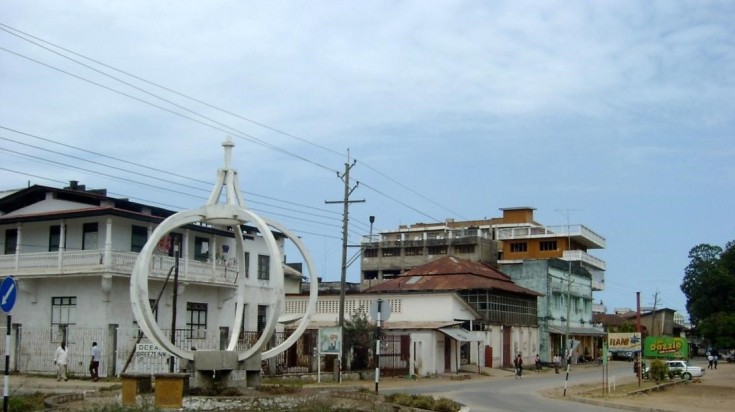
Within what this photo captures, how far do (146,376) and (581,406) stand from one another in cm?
1379

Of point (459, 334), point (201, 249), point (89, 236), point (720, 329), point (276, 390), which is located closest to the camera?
point (276, 390)

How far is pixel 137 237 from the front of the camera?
40.3 meters

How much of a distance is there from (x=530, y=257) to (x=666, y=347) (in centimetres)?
5230

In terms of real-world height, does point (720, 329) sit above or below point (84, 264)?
below

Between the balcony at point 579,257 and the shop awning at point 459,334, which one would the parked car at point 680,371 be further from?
the balcony at point 579,257

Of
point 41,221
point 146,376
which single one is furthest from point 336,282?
point 146,376

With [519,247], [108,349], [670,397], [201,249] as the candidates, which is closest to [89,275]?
[108,349]

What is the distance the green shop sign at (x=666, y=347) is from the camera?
139 feet

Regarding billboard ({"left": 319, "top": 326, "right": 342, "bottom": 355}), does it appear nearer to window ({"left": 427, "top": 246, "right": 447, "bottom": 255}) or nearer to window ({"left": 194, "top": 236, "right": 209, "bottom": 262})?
window ({"left": 194, "top": 236, "right": 209, "bottom": 262})

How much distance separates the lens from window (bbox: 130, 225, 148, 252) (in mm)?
40062

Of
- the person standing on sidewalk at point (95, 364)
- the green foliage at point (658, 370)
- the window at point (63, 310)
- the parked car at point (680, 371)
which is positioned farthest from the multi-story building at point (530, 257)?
the person standing on sidewalk at point (95, 364)

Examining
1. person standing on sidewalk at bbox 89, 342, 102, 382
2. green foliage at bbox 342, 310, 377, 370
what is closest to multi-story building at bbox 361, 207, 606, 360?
green foliage at bbox 342, 310, 377, 370

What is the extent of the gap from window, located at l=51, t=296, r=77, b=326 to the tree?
68225mm

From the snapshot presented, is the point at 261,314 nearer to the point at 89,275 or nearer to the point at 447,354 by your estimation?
the point at 447,354
